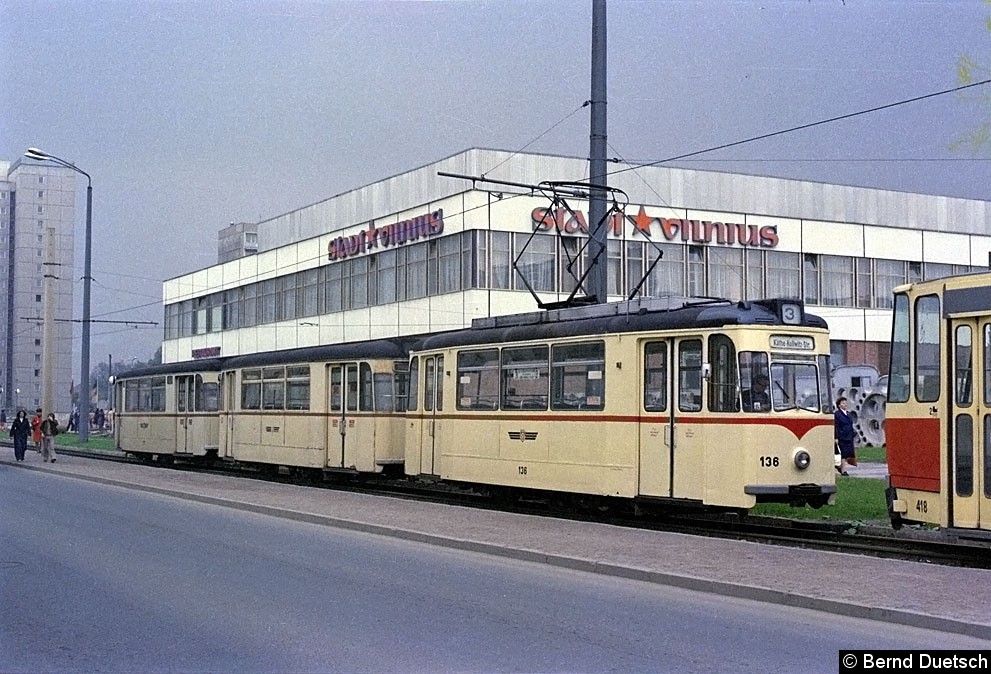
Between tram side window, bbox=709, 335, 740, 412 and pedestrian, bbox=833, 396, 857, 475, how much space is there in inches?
382

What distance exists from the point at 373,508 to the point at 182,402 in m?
17.9

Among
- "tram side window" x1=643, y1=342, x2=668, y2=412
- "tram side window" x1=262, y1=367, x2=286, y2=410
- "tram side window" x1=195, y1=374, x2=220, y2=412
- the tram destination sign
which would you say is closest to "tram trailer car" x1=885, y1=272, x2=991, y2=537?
the tram destination sign

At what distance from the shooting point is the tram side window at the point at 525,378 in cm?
1938

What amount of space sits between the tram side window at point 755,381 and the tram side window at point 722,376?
12 cm

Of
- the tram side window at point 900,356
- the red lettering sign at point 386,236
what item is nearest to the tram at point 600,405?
the tram side window at point 900,356

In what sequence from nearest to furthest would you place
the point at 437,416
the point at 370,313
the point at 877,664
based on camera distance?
the point at 877,664, the point at 437,416, the point at 370,313

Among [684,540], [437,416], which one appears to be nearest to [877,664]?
[684,540]

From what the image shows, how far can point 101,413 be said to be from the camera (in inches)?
3236

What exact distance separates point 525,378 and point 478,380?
5.09 ft

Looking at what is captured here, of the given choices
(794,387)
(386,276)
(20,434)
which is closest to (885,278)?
(386,276)

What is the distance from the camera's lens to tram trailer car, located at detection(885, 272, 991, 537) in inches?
506

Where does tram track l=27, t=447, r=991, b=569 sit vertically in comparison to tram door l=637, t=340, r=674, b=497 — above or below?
below

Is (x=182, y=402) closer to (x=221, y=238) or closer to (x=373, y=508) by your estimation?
(x=373, y=508)

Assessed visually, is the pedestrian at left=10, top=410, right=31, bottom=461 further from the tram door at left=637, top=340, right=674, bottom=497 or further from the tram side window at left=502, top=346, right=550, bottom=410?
the tram door at left=637, top=340, right=674, bottom=497
